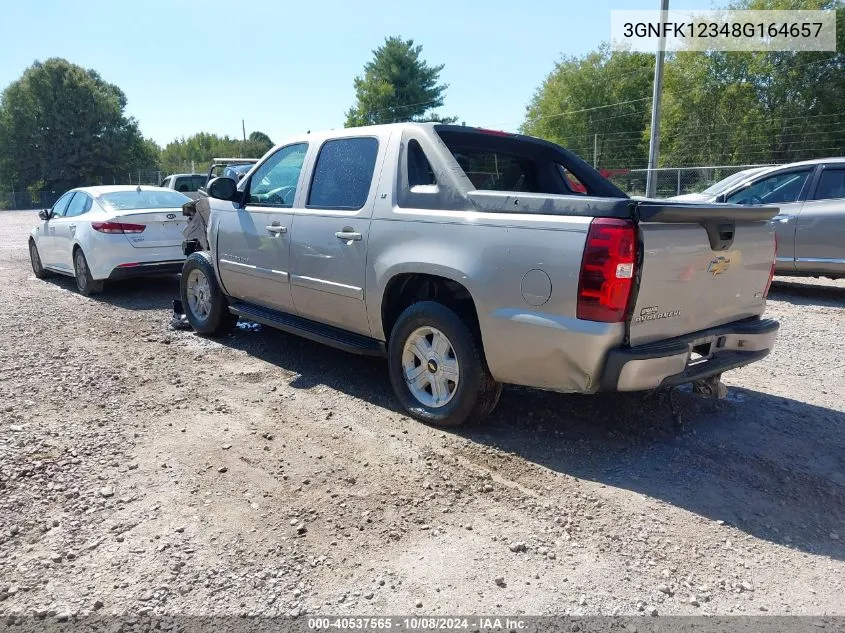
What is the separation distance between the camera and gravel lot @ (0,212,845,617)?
261cm

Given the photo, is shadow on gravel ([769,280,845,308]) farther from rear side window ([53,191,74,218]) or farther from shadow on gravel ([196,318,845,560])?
rear side window ([53,191,74,218])

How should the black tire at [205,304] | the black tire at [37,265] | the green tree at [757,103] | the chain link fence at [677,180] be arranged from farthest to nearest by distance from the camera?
the green tree at [757,103]
the chain link fence at [677,180]
the black tire at [37,265]
the black tire at [205,304]

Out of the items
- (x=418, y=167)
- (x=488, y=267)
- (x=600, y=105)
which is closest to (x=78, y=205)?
(x=418, y=167)

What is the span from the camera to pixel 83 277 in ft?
29.7

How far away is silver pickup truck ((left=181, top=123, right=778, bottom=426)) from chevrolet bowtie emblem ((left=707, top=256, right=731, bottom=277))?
1cm

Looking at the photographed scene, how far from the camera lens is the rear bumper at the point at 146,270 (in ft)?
28.2

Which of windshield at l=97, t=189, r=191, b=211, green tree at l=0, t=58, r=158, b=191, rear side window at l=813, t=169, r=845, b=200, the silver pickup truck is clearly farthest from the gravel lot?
green tree at l=0, t=58, r=158, b=191

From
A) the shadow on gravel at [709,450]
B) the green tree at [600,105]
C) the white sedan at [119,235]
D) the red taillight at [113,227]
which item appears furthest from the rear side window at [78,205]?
the green tree at [600,105]

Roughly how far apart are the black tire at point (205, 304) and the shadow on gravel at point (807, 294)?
7.00 metres

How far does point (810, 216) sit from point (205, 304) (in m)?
7.45

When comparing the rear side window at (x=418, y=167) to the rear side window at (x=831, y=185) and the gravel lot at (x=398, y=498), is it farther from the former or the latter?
the rear side window at (x=831, y=185)

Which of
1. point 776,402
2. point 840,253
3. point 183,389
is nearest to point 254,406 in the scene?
point 183,389

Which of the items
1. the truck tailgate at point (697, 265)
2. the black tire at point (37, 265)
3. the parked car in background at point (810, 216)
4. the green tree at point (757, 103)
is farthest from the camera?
the green tree at point (757, 103)

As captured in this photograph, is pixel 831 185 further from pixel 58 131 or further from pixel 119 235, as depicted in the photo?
pixel 58 131
